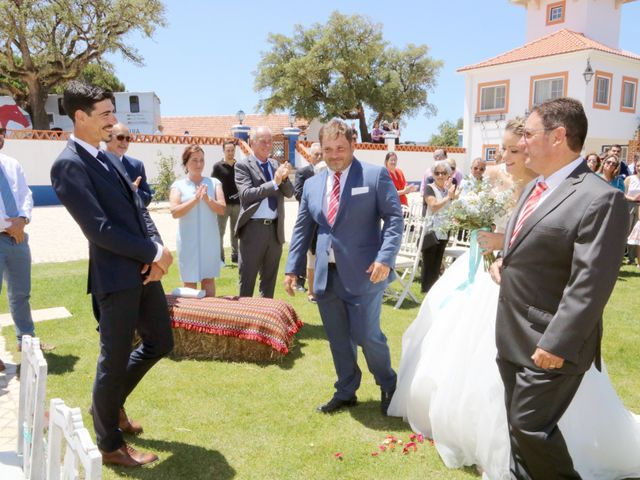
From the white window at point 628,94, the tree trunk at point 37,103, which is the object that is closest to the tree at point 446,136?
the white window at point 628,94

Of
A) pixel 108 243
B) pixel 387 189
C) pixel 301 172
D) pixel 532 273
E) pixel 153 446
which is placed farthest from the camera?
pixel 301 172

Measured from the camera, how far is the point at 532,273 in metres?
2.54

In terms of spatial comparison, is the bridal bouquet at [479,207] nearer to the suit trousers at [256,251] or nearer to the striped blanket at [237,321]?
the striped blanket at [237,321]

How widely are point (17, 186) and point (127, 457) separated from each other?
3051 mm

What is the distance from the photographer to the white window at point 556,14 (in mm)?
32375

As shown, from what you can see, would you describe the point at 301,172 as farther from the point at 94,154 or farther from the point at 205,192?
the point at 94,154

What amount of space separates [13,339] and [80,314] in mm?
1021

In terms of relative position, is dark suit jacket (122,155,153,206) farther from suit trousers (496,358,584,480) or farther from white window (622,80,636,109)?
white window (622,80,636,109)

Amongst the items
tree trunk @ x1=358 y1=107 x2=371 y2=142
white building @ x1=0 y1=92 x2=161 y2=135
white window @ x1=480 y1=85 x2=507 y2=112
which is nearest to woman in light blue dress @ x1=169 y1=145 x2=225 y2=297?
white window @ x1=480 y1=85 x2=507 y2=112

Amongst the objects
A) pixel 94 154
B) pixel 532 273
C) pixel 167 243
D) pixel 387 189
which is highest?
pixel 94 154

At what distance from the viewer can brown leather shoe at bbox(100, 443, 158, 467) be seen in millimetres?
Answer: 3408

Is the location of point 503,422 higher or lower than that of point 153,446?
higher

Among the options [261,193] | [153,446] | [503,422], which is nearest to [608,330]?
[503,422]

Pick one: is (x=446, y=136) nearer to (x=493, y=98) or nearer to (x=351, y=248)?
(x=493, y=98)
